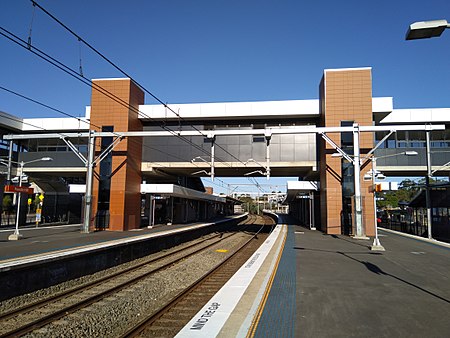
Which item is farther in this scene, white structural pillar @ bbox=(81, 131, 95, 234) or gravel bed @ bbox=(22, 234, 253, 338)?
white structural pillar @ bbox=(81, 131, 95, 234)

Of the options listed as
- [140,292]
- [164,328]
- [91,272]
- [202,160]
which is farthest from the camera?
[202,160]

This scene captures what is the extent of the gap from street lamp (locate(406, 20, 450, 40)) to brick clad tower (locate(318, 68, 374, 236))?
1979 cm

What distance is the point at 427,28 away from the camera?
5500mm

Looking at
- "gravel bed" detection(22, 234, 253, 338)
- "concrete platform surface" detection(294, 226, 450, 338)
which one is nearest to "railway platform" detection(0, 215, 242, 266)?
"gravel bed" detection(22, 234, 253, 338)

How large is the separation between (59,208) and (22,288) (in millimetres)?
34095

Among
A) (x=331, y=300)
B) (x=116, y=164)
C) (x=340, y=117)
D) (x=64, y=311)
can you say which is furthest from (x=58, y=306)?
(x=340, y=117)

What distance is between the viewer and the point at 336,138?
25.1 metres

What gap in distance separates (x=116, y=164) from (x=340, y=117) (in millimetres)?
17555

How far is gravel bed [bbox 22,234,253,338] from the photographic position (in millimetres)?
6762

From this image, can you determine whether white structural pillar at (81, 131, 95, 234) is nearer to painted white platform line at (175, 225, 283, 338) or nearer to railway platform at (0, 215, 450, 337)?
railway platform at (0, 215, 450, 337)

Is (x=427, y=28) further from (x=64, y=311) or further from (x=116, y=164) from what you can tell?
(x=116, y=164)

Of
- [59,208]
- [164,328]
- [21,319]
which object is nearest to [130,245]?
[21,319]

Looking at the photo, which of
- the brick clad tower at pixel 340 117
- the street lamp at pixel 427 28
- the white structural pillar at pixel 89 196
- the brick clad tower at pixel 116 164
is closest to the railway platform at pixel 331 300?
the street lamp at pixel 427 28

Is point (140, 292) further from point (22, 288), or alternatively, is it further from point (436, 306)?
point (436, 306)
